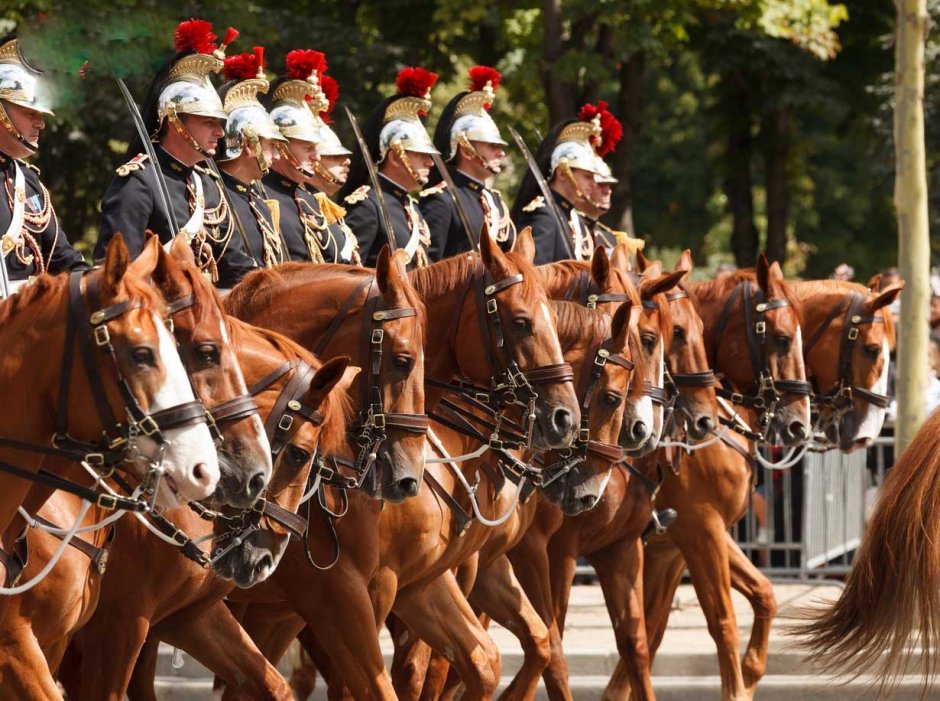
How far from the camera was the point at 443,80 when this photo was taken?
65.0ft

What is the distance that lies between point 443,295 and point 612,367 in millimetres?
925

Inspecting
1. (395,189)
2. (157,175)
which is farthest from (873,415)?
(157,175)

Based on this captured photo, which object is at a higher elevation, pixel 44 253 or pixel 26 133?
pixel 26 133

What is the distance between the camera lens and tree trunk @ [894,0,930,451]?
36.3ft

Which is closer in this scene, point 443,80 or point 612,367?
point 612,367

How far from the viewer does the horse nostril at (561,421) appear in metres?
7.27

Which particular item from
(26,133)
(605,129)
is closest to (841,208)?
(605,129)

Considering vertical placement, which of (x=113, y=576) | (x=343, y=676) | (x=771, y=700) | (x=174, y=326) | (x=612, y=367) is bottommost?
(x=771, y=700)

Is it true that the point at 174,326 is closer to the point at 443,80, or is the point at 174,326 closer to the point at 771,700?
the point at 771,700

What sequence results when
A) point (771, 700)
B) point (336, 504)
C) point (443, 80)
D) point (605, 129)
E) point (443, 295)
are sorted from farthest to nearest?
1. point (443, 80)
2. point (605, 129)
3. point (771, 700)
4. point (443, 295)
5. point (336, 504)

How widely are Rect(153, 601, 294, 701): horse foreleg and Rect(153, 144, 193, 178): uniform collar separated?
198 centimetres

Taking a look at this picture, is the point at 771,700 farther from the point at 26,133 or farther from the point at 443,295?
the point at 26,133

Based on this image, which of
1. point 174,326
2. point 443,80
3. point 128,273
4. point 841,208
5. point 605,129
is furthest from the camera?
point 841,208

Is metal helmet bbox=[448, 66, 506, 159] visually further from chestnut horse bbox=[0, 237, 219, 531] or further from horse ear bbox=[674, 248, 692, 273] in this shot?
chestnut horse bbox=[0, 237, 219, 531]
